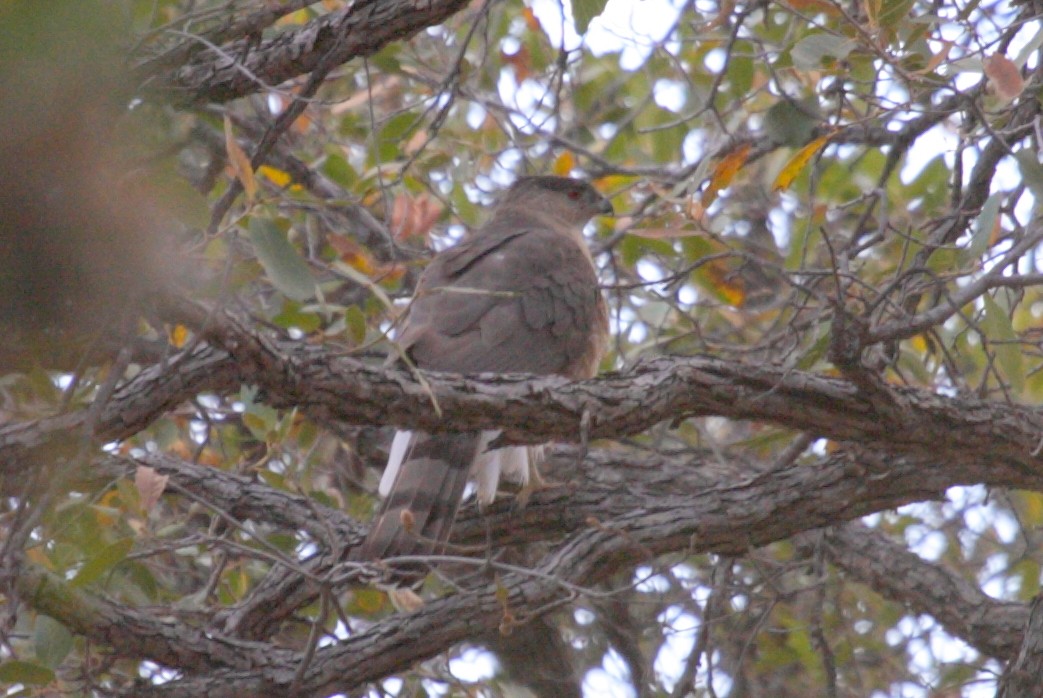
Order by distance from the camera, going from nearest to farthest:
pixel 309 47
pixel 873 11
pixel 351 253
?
pixel 873 11
pixel 309 47
pixel 351 253

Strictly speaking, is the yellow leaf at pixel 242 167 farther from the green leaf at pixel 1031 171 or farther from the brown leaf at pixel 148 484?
the green leaf at pixel 1031 171

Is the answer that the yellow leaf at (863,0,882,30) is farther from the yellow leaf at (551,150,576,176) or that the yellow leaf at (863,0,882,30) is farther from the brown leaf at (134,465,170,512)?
the yellow leaf at (551,150,576,176)

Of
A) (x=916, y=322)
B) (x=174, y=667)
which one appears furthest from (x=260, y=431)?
(x=916, y=322)

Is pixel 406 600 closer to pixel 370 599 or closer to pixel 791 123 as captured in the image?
pixel 370 599

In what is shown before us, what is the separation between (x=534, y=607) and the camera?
12.2ft

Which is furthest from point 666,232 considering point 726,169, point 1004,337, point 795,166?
point 1004,337

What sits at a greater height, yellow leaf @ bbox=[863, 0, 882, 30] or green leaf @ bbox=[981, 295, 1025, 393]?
yellow leaf @ bbox=[863, 0, 882, 30]

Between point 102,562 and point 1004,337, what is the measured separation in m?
2.35

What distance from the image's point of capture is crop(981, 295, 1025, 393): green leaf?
10.5ft

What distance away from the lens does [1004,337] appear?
126 inches

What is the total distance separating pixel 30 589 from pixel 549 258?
2.73m

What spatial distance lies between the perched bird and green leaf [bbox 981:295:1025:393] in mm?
1314

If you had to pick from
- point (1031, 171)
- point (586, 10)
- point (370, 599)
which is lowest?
point (370, 599)

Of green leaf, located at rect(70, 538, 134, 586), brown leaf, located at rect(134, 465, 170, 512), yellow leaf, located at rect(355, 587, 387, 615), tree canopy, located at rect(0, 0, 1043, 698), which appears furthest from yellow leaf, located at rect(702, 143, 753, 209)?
yellow leaf, located at rect(355, 587, 387, 615)
